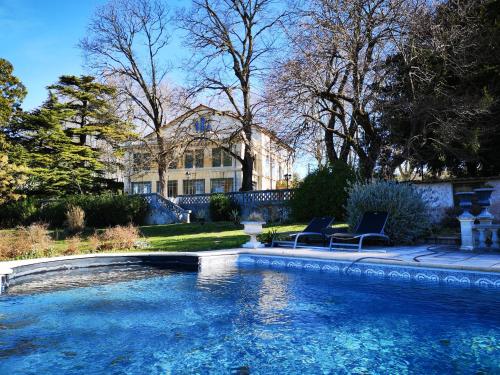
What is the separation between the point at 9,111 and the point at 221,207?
17.5 meters

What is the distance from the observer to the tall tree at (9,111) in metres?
25.1

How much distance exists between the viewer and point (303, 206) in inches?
732

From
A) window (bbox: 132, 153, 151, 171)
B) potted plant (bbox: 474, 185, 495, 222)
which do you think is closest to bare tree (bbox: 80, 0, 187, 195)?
window (bbox: 132, 153, 151, 171)

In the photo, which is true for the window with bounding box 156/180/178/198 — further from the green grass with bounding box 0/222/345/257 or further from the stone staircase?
the green grass with bounding box 0/222/345/257

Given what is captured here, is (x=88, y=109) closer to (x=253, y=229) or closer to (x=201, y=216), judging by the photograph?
(x=201, y=216)

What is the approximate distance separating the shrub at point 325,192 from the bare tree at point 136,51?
38.4ft

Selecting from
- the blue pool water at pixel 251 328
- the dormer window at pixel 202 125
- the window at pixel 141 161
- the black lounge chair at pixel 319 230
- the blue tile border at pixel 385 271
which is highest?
the dormer window at pixel 202 125

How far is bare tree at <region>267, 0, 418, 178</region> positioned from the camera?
50.3ft

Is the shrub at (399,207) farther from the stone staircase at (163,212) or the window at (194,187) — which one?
the window at (194,187)

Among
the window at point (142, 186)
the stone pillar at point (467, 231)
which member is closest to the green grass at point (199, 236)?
the stone pillar at point (467, 231)

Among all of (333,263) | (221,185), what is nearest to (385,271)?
(333,263)

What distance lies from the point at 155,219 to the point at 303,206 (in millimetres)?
10962

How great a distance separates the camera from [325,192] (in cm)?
1745

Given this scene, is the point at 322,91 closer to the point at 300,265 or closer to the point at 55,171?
the point at 300,265
